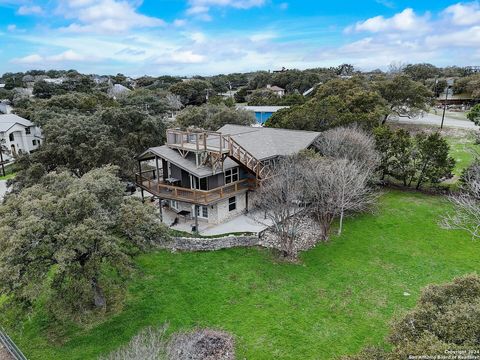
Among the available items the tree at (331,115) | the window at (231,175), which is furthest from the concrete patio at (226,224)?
the tree at (331,115)

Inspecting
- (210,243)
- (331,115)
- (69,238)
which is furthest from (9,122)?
(69,238)

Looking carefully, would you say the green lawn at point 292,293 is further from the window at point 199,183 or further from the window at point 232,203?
the window at point 199,183

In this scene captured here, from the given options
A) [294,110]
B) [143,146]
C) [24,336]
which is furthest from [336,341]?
[294,110]

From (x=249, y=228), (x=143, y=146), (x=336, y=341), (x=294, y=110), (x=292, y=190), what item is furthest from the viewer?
(x=294, y=110)

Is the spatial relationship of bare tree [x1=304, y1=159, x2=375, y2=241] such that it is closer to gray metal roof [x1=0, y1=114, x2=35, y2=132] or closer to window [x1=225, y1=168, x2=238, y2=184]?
window [x1=225, y1=168, x2=238, y2=184]

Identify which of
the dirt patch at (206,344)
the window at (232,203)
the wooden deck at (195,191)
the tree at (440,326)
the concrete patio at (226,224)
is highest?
the tree at (440,326)

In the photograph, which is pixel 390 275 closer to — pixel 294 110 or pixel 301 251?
pixel 301 251

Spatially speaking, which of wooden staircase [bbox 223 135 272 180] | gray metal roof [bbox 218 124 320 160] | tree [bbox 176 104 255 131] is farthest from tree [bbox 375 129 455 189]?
tree [bbox 176 104 255 131]

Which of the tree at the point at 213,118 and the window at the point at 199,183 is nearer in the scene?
the window at the point at 199,183
